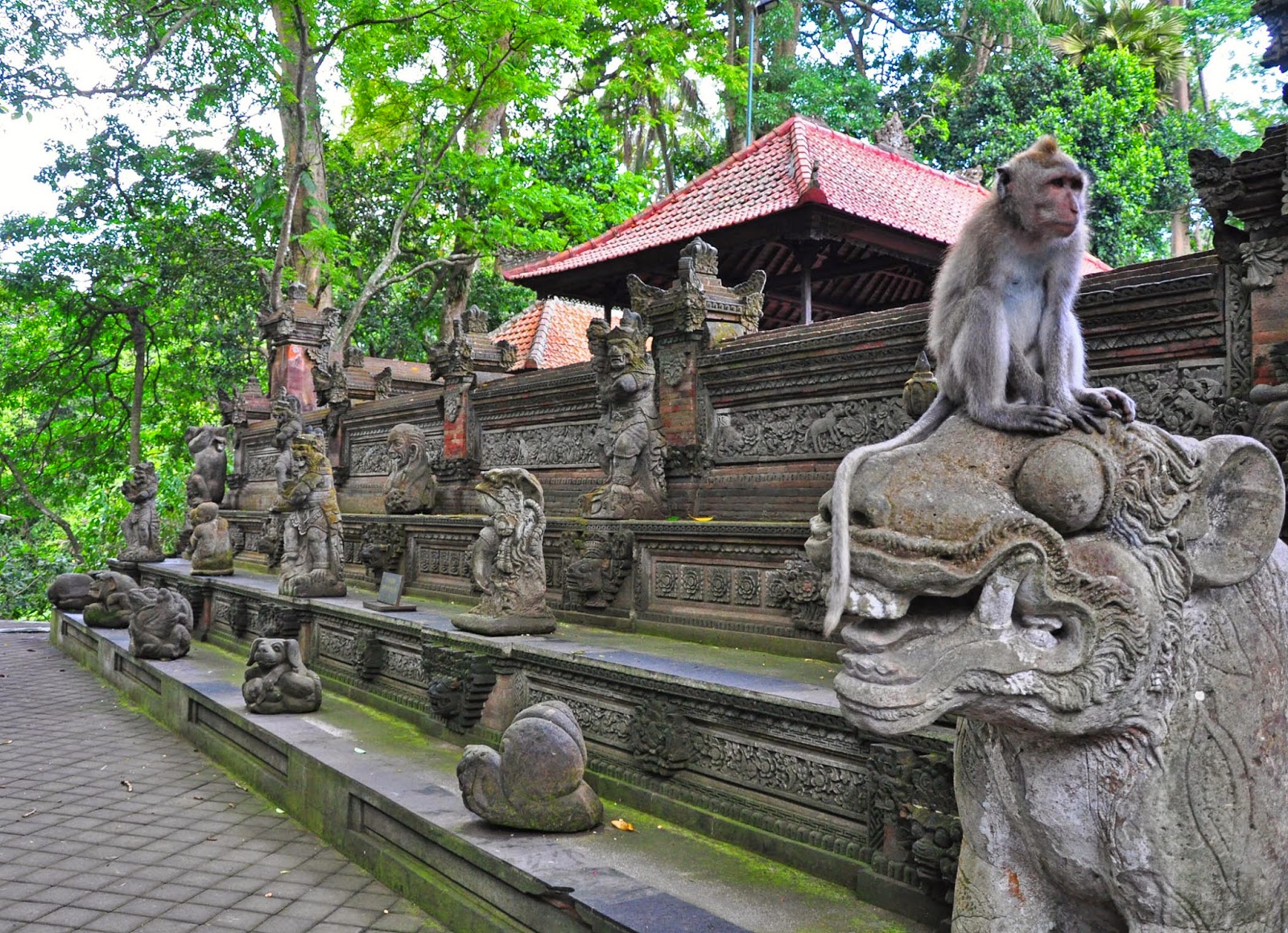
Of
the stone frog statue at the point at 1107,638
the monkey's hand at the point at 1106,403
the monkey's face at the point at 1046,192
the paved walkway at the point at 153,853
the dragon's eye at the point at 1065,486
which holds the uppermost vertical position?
the monkey's face at the point at 1046,192

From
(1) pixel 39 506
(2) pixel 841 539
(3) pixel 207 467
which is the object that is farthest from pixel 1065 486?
(1) pixel 39 506

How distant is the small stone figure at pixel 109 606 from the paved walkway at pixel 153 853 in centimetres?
381

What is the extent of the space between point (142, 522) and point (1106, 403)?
1505 cm

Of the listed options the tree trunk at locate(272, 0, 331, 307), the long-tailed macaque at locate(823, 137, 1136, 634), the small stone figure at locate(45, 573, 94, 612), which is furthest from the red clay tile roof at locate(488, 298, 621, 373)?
the long-tailed macaque at locate(823, 137, 1136, 634)

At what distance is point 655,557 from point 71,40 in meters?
11.7

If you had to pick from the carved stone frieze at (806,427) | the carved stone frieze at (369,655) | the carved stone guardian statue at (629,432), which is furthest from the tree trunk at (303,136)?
the carved stone frieze at (806,427)

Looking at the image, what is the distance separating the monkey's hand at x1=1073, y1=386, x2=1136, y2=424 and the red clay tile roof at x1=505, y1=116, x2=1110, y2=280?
330 inches

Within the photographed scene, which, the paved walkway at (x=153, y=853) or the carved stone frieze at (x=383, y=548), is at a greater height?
the carved stone frieze at (x=383, y=548)

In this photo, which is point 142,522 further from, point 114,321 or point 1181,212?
point 1181,212

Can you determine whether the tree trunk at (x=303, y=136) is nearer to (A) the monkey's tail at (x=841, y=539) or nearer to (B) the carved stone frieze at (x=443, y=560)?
(B) the carved stone frieze at (x=443, y=560)

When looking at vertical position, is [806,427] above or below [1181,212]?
below

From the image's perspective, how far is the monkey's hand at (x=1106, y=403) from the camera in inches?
79.9

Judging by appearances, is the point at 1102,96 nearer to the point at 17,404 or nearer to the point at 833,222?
the point at 833,222

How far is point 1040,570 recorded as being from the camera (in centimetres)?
161
